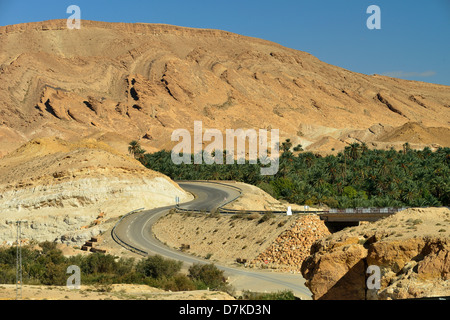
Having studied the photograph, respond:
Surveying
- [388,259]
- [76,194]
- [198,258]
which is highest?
[76,194]

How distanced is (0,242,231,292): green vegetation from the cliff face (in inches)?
317

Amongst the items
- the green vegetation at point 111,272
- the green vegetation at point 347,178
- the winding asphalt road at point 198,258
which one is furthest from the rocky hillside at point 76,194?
the green vegetation at point 111,272

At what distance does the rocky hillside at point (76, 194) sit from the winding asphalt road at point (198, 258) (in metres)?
2.75

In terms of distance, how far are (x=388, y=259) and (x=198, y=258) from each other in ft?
86.4

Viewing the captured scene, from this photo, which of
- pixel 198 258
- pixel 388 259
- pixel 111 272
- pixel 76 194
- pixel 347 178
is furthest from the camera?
pixel 347 178

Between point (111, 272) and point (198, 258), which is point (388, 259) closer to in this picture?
point (111, 272)

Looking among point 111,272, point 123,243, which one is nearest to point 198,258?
point 123,243

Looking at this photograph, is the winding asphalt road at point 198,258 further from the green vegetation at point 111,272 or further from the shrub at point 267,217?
the shrub at point 267,217

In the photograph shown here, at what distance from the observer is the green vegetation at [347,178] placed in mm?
64938

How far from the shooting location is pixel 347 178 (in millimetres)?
83125

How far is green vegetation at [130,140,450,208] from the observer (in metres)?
64.9

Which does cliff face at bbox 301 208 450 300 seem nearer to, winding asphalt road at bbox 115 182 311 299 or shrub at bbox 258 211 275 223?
winding asphalt road at bbox 115 182 311 299
